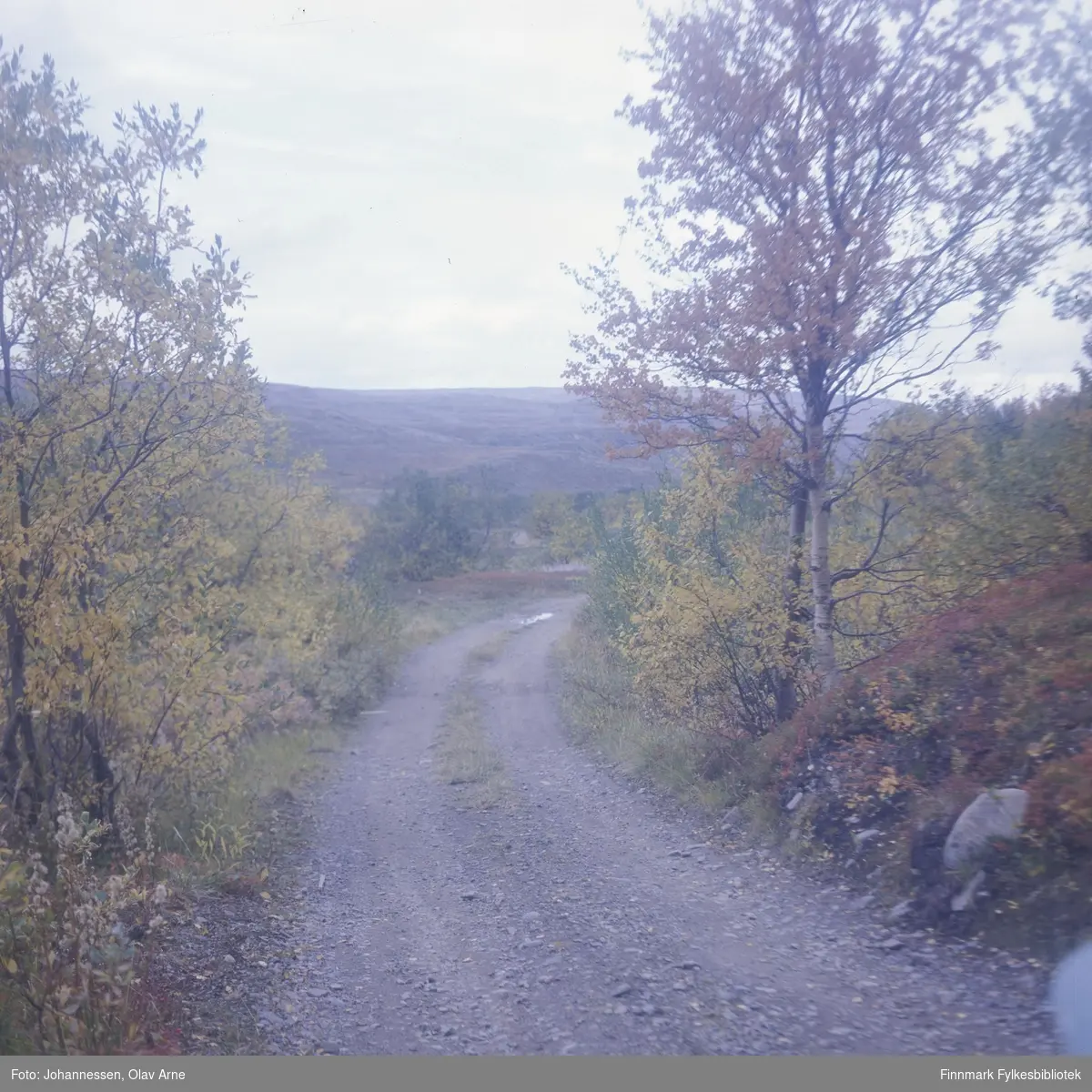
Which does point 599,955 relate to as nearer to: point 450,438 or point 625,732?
point 625,732

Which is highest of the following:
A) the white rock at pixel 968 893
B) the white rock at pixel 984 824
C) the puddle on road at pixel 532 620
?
the white rock at pixel 984 824

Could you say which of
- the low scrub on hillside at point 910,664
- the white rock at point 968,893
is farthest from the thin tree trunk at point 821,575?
the white rock at point 968,893

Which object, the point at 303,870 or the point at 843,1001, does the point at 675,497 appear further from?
the point at 843,1001

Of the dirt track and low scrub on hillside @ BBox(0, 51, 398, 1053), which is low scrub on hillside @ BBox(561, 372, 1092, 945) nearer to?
the dirt track

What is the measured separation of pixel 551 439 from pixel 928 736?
10035cm

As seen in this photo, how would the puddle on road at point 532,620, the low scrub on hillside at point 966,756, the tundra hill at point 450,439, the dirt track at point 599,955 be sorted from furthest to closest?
the tundra hill at point 450,439 < the puddle on road at point 532,620 < the low scrub on hillside at point 966,756 < the dirt track at point 599,955

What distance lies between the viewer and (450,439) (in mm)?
112312

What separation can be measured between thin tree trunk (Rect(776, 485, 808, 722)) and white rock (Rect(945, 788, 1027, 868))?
3464 millimetres

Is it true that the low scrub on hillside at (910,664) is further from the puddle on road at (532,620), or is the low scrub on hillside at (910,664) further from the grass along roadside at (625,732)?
the puddle on road at (532,620)

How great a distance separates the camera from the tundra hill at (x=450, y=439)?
8350 cm

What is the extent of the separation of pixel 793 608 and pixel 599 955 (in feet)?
15.4

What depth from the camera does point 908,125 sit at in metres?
8.45

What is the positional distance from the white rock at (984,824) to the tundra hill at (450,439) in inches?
2099

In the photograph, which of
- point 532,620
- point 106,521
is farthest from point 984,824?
point 532,620
